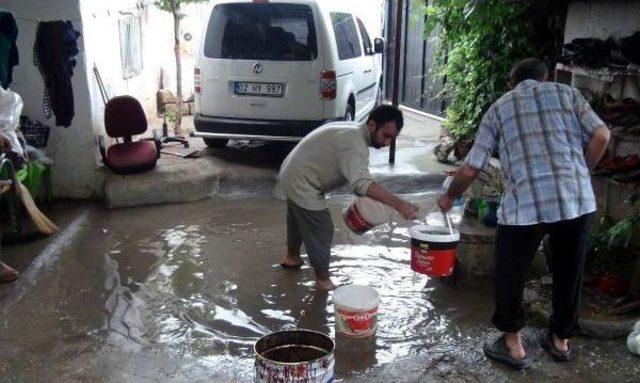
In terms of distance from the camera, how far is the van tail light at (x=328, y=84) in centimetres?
782

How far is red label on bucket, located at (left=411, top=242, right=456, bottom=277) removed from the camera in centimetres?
411

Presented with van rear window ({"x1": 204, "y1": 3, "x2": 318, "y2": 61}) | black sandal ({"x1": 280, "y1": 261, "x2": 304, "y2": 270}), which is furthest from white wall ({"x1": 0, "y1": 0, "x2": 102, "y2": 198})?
black sandal ({"x1": 280, "y1": 261, "x2": 304, "y2": 270})

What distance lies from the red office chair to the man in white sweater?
298 centimetres

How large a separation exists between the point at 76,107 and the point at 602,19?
18.1 feet

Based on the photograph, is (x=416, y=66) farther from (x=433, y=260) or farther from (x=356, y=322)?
(x=356, y=322)

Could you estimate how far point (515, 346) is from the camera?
12.1 feet

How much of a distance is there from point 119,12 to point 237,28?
214 cm

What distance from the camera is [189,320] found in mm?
Answer: 4281

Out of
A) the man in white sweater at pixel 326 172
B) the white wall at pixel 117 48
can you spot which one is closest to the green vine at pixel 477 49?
the man in white sweater at pixel 326 172

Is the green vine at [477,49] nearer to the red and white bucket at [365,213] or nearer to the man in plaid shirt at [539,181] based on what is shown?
the red and white bucket at [365,213]

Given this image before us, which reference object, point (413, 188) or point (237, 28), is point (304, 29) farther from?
point (413, 188)

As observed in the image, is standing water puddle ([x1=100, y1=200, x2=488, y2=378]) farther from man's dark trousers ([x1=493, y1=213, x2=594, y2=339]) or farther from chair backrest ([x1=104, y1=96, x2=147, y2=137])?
chair backrest ([x1=104, y1=96, x2=147, y2=137])

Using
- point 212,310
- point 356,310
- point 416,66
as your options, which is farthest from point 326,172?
point 416,66

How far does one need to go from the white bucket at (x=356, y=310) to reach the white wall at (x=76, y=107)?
4.21 metres
